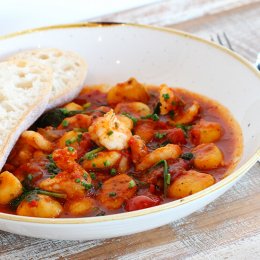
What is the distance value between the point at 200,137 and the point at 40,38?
127 centimetres

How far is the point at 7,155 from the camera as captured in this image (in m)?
2.65

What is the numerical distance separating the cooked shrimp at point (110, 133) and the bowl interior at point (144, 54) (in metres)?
0.78

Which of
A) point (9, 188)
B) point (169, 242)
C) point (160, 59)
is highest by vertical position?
point (160, 59)

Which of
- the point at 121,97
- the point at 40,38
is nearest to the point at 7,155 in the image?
the point at 121,97

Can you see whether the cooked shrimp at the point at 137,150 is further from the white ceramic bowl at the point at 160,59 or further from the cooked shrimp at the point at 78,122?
the white ceramic bowl at the point at 160,59

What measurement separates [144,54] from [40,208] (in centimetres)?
151

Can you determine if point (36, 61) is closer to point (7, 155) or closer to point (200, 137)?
point (7, 155)

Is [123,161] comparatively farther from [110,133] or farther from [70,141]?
[70,141]

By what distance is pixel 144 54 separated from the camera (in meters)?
3.51

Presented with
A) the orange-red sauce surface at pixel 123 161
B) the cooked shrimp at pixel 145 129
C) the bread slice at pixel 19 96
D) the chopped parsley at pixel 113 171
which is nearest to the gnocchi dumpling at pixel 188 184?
the orange-red sauce surface at pixel 123 161

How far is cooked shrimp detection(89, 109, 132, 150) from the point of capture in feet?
8.36

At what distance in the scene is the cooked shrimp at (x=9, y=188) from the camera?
2.42 metres

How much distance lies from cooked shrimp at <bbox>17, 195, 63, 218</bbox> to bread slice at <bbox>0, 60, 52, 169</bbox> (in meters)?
0.34

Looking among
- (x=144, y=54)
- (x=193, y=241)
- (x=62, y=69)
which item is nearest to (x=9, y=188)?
(x=193, y=241)
